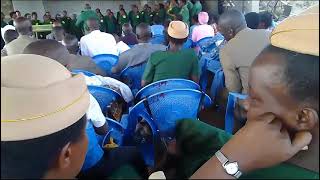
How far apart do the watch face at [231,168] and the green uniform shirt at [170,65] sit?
2.30m

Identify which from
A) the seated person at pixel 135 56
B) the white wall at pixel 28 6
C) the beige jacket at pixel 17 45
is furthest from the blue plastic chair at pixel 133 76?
the white wall at pixel 28 6

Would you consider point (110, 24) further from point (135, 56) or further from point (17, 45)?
point (135, 56)

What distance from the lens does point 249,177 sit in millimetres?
767

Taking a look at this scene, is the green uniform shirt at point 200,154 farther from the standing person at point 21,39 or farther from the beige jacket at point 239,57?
the standing person at point 21,39

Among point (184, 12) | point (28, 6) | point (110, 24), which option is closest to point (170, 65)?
point (184, 12)

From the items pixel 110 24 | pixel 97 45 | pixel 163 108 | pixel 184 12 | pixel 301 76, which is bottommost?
pixel 110 24

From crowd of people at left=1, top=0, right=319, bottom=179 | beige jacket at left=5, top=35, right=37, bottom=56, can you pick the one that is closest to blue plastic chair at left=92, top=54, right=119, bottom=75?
beige jacket at left=5, top=35, right=37, bottom=56

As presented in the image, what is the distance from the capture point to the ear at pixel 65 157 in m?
0.73

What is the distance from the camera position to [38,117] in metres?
0.70

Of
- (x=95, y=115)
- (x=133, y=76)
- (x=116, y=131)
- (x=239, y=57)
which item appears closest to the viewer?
(x=95, y=115)

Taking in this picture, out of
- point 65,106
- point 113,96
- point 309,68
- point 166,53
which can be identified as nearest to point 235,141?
point 309,68

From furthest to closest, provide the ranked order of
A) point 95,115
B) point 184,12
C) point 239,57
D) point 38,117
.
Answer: point 184,12 → point 239,57 → point 95,115 → point 38,117

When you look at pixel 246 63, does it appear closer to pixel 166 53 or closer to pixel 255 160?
pixel 166 53

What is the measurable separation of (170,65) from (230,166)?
2327 millimetres
